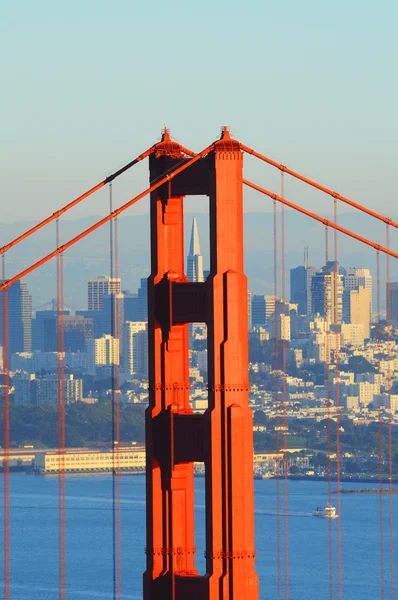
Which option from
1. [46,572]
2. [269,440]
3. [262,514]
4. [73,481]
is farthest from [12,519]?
[269,440]

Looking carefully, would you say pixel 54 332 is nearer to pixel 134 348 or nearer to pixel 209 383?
pixel 134 348

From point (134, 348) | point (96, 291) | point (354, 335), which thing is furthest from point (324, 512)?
point (96, 291)

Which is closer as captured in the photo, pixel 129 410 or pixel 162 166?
pixel 162 166

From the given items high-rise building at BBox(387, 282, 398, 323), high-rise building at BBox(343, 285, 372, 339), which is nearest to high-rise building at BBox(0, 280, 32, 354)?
high-rise building at BBox(343, 285, 372, 339)

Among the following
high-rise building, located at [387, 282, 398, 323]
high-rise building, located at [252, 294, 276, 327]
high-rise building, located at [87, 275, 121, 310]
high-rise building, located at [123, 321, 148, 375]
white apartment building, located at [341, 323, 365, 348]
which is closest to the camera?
high-rise building, located at [387, 282, 398, 323]

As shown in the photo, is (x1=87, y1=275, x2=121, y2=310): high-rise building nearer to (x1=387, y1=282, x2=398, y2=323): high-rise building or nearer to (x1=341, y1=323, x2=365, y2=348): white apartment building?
(x1=341, y1=323, x2=365, y2=348): white apartment building

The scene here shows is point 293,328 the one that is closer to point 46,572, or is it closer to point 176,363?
point 46,572
